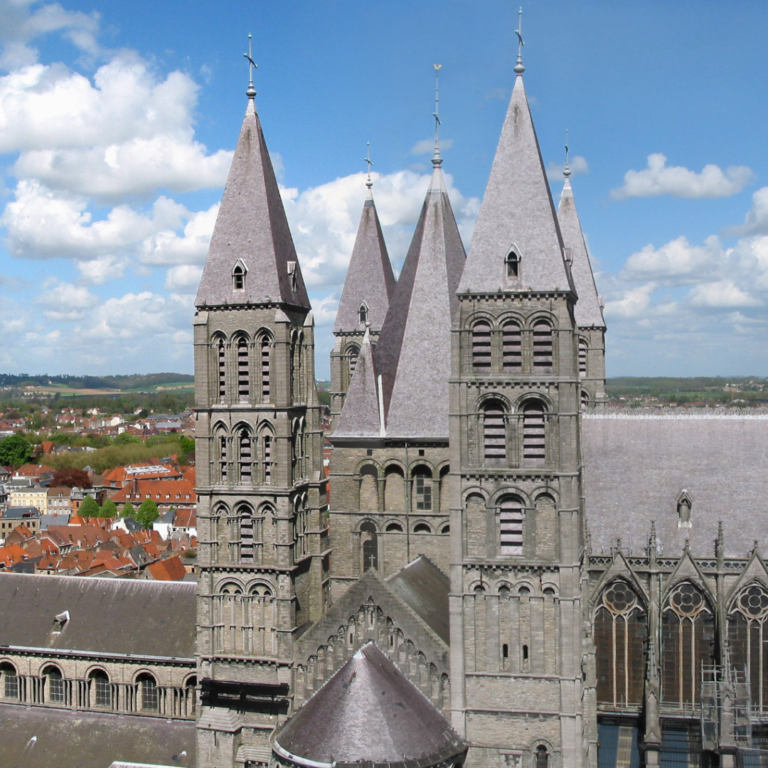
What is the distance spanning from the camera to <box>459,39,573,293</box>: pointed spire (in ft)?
98.7

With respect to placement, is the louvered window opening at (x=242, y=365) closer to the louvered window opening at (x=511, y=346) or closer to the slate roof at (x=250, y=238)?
the slate roof at (x=250, y=238)

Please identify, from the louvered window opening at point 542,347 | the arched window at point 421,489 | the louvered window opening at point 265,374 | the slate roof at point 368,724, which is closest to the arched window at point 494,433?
the louvered window opening at point 542,347

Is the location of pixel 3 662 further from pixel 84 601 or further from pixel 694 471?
pixel 694 471

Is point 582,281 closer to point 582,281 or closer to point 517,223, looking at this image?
point 582,281

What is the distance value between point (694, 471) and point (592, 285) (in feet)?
42.2

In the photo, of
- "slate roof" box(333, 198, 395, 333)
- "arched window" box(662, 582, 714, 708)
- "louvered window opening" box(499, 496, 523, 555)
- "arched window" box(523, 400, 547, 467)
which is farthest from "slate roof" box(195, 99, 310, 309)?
"arched window" box(662, 582, 714, 708)

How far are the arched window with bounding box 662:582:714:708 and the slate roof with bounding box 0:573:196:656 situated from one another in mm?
21593

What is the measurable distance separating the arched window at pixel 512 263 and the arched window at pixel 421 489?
426 inches

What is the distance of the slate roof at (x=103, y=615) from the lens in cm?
4469

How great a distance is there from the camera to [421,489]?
38.2 meters

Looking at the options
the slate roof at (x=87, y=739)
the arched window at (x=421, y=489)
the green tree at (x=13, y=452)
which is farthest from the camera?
the green tree at (x=13, y=452)

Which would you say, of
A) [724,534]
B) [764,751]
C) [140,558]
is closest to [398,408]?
[724,534]

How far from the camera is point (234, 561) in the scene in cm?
3766

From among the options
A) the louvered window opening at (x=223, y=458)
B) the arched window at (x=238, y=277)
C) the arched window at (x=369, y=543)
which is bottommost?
the arched window at (x=369, y=543)
